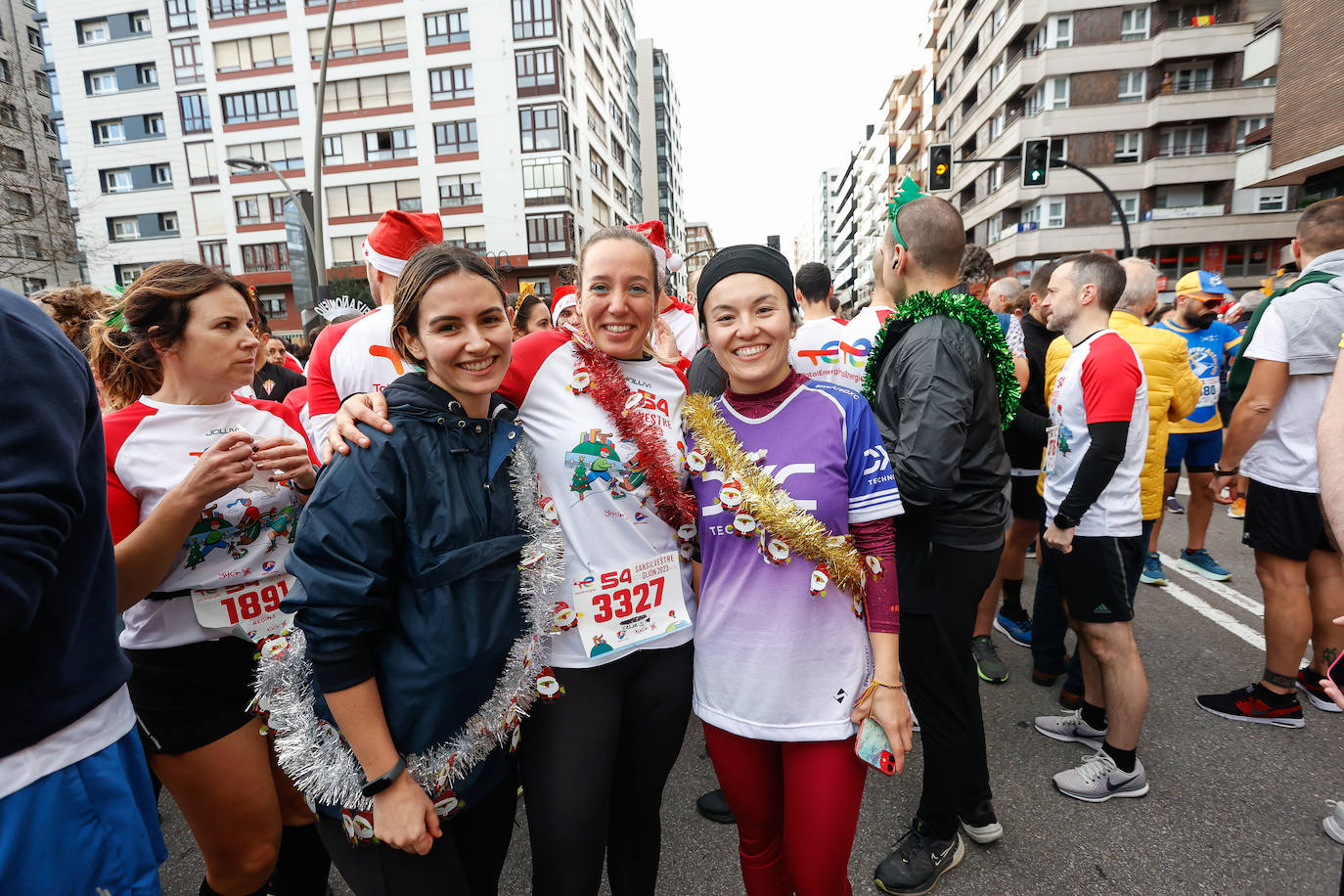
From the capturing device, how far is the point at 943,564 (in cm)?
239

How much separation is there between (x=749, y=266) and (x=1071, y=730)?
309 centimetres

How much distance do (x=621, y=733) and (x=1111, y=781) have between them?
2.40 metres

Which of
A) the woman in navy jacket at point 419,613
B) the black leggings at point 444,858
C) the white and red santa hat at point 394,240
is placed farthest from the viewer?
the white and red santa hat at point 394,240

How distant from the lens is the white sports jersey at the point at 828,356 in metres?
3.58

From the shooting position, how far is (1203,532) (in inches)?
219

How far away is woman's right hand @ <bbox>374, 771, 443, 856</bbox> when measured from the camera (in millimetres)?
1432

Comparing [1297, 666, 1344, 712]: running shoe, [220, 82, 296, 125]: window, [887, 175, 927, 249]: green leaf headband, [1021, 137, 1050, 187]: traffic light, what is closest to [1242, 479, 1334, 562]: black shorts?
[1297, 666, 1344, 712]: running shoe

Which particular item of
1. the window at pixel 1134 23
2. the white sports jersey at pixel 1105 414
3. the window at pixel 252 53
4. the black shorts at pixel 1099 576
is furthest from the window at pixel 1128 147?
the window at pixel 252 53

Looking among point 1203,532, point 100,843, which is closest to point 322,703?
point 100,843

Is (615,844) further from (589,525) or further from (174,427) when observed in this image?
(174,427)

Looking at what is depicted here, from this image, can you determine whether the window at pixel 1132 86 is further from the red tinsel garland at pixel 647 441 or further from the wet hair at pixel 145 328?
the wet hair at pixel 145 328

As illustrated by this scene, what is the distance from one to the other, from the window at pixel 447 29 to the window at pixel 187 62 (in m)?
14.4

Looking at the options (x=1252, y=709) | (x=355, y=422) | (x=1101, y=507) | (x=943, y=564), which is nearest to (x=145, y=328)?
(x=355, y=422)

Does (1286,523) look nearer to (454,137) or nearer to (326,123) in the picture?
(454,137)
